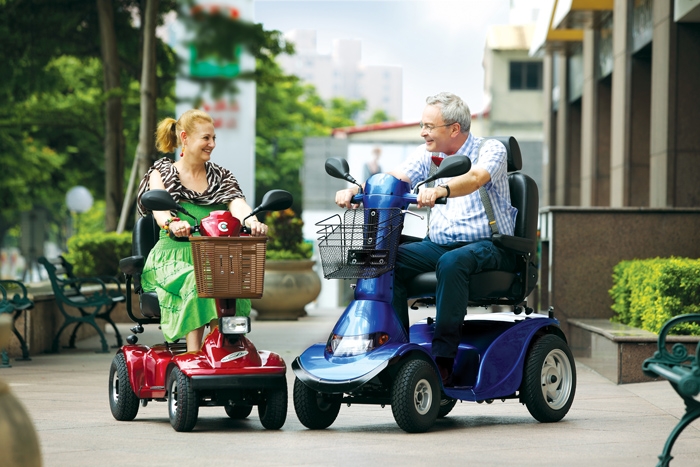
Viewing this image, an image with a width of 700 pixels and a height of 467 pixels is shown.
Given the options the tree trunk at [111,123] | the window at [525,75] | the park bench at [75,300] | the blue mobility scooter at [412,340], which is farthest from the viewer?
the window at [525,75]

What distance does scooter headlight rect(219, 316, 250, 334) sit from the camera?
21.7 ft

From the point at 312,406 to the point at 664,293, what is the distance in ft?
14.5

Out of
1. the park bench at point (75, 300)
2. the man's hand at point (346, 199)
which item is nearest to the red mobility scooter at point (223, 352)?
the man's hand at point (346, 199)

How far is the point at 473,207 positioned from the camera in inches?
281

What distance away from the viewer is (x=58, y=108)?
24281mm

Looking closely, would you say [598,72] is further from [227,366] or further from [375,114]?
[375,114]

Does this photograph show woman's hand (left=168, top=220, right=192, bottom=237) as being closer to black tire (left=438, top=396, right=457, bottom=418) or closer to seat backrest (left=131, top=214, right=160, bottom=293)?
seat backrest (left=131, top=214, right=160, bottom=293)

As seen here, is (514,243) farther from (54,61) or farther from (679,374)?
(54,61)

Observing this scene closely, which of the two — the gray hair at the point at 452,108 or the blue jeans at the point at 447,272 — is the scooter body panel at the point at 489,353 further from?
the gray hair at the point at 452,108

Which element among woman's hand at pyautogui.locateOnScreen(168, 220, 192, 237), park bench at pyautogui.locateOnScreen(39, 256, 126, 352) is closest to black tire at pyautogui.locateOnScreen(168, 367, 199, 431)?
woman's hand at pyautogui.locateOnScreen(168, 220, 192, 237)

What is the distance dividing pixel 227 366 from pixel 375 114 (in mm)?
94596

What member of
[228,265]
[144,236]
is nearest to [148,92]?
[144,236]

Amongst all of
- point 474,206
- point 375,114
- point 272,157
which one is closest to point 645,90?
point 474,206

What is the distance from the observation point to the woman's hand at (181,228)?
22.0 feet
